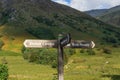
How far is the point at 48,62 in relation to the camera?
471ft

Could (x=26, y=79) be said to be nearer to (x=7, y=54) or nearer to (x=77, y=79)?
(x=77, y=79)

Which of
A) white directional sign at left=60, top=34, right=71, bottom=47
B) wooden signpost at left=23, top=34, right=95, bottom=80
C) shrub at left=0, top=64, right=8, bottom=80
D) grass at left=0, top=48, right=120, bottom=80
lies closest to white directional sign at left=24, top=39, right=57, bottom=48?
wooden signpost at left=23, top=34, right=95, bottom=80

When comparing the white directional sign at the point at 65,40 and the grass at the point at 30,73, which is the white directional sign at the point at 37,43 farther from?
the grass at the point at 30,73

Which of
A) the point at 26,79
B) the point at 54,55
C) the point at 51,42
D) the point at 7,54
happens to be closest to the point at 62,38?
the point at 51,42

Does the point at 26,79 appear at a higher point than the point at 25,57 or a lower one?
higher

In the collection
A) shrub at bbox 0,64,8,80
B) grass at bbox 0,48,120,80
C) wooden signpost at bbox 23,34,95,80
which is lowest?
grass at bbox 0,48,120,80

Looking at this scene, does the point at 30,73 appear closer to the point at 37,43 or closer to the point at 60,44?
the point at 37,43

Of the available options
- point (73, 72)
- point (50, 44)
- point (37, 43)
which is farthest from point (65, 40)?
point (73, 72)

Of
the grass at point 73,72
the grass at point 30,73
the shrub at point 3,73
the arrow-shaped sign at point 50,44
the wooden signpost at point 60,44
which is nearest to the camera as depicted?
the wooden signpost at point 60,44

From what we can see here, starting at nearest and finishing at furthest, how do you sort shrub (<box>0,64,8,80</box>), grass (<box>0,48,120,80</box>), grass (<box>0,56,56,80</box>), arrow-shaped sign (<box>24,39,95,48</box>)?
arrow-shaped sign (<box>24,39,95,48</box>)
shrub (<box>0,64,8,80</box>)
grass (<box>0,56,56,80</box>)
grass (<box>0,48,120,80</box>)

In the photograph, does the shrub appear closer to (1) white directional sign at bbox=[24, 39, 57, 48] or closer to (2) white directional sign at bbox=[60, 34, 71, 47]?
(1) white directional sign at bbox=[24, 39, 57, 48]

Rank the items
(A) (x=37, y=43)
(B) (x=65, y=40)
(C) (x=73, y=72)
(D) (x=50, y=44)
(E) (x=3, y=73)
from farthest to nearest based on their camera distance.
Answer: (C) (x=73, y=72) < (E) (x=3, y=73) < (D) (x=50, y=44) < (A) (x=37, y=43) < (B) (x=65, y=40)

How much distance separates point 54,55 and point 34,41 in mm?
115880

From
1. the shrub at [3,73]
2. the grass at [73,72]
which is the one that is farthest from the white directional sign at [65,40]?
the grass at [73,72]
